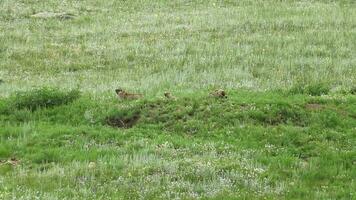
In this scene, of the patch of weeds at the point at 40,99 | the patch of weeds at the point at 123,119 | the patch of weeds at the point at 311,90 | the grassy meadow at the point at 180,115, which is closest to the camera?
the grassy meadow at the point at 180,115

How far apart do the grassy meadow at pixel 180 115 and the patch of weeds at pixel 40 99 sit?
0.11 feet

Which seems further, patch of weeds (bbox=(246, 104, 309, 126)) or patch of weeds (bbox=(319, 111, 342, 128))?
patch of weeds (bbox=(246, 104, 309, 126))

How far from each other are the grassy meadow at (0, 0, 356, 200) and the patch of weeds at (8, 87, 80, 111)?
0.03m

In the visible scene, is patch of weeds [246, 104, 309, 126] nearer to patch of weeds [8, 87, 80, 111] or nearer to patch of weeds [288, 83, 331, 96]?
patch of weeds [288, 83, 331, 96]

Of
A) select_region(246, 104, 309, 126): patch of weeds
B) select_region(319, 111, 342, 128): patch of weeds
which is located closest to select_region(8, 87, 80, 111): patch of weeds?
select_region(246, 104, 309, 126): patch of weeds

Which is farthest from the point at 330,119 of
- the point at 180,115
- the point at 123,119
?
the point at 123,119

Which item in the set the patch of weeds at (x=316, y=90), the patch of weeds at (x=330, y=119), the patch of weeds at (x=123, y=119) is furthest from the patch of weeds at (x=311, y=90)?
the patch of weeds at (x=123, y=119)

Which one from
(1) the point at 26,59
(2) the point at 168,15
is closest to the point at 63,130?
(1) the point at 26,59

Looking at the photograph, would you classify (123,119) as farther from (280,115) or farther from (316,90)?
(316,90)

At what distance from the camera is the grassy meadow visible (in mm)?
10930

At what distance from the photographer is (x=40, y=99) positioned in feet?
53.1

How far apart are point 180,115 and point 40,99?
4.10 meters

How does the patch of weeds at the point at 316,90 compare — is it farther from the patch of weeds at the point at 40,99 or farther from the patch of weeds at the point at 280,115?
the patch of weeds at the point at 40,99

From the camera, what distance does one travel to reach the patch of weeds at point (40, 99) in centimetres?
1602
